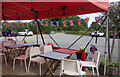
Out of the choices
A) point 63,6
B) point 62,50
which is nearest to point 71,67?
point 62,50

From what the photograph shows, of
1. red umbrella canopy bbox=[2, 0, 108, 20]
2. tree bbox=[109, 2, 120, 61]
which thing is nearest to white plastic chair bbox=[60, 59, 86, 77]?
red umbrella canopy bbox=[2, 0, 108, 20]

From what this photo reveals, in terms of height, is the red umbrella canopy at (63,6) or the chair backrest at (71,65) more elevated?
the red umbrella canopy at (63,6)

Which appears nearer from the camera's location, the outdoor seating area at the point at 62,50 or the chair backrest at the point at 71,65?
the chair backrest at the point at 71,65

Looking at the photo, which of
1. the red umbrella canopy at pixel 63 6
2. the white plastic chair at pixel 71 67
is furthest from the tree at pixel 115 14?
the white plastic chair at pixel 71 67

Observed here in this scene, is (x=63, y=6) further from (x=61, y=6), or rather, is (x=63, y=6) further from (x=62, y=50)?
(x=62, y=50)

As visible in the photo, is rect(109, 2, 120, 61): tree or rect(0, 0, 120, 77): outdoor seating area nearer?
rect(0, 0, 120, 77): outdoor seating area

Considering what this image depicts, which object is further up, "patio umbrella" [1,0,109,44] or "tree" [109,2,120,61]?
"patio umbrella" [1,0,109,44]

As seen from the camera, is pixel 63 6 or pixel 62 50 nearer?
pixel 62 50

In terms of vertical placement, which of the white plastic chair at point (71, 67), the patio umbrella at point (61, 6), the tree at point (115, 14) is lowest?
the white plastic chair at point (71, 67)

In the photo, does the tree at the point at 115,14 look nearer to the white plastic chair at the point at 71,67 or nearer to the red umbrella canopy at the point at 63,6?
the red umbrella canopy at the point at 63,6

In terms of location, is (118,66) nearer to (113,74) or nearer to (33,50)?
(113,74)

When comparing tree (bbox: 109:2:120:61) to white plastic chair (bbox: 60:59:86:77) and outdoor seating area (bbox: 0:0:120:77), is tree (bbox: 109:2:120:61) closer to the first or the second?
outdoor seating area (bbox: 0:0:120:77)

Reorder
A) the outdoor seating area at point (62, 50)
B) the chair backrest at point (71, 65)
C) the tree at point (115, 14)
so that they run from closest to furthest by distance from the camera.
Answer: the chair backrest at point (71, 65) → the outdoor seating area at point (62, 50) → the tree at point (115, 14)

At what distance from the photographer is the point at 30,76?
2.61 metres
